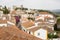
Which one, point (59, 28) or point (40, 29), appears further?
point (59, 28)

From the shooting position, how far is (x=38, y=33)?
87.4 ft

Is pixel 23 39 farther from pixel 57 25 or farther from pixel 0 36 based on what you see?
pixel 57 25

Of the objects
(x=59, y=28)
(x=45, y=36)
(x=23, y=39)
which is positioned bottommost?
(x=59, y=28)

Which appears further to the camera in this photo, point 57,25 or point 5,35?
point 57,25

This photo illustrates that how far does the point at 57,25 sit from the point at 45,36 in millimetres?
19154

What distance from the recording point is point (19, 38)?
730 centimetres

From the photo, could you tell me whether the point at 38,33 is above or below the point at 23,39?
below

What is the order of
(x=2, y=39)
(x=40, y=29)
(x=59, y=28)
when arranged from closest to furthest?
(x=2, y=39) → (x=40, y=29) → (x=59, y=28)

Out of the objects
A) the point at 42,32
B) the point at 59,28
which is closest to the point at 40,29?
the point at 42,32

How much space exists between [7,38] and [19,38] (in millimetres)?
433

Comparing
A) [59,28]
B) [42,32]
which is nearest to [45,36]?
[42,32]

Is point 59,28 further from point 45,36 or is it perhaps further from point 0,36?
point 0,36

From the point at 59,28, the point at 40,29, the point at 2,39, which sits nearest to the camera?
the point at 2,39

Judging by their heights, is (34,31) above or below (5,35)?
below
